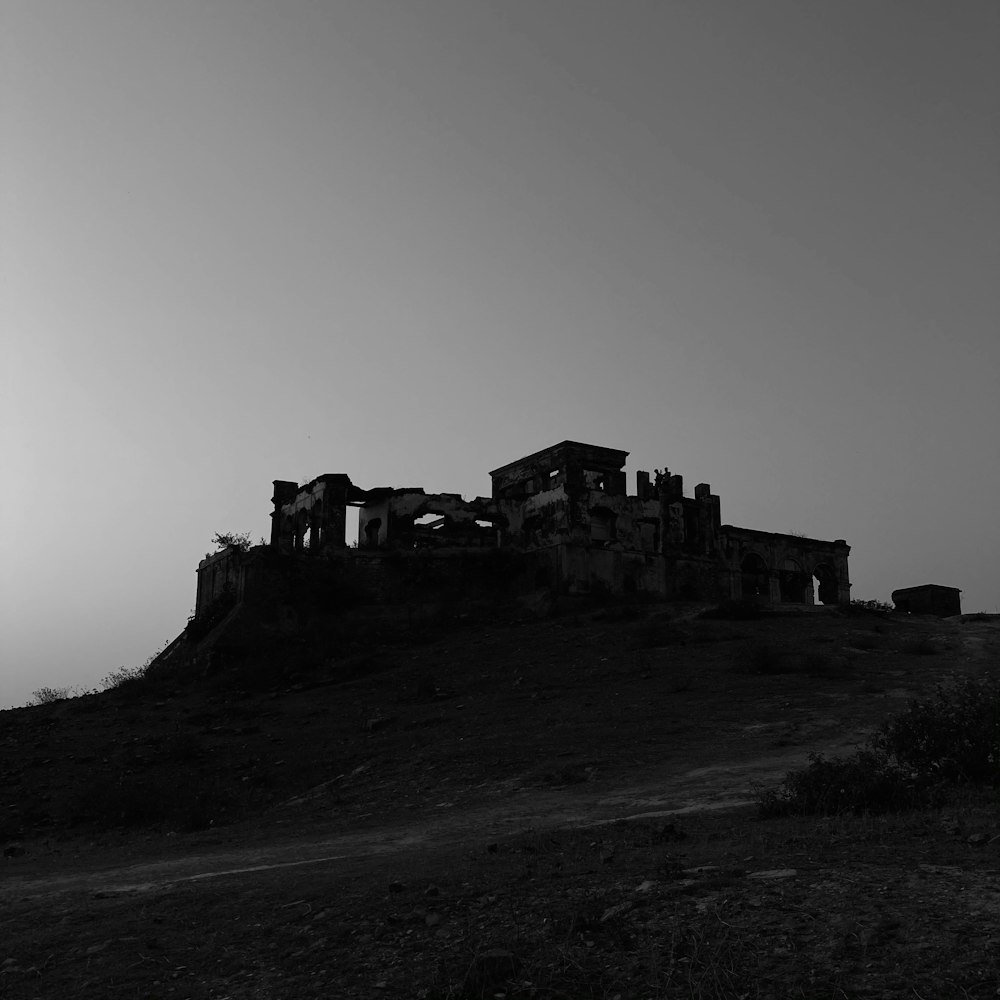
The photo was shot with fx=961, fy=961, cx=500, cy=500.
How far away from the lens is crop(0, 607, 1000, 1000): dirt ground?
15.8ft

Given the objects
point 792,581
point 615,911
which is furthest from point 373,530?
point 615,911

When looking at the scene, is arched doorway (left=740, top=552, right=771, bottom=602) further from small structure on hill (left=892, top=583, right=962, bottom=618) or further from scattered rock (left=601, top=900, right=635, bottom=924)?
scattered rock (left=601, top=900, right=635, bottom=924)

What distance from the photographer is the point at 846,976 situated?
4.32m

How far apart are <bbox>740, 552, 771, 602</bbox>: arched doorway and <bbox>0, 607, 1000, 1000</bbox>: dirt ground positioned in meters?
19.8

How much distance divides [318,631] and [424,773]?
48.6ft

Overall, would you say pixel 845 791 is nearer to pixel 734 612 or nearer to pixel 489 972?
pixel 489 972

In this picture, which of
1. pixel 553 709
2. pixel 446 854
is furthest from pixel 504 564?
pixel 446 854

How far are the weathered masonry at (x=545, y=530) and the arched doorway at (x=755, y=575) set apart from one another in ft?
12.6

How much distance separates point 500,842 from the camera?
27.2ft

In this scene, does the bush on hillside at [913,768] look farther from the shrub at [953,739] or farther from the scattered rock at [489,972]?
the scattered rock at [489,972]

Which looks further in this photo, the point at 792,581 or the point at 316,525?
the point at 792,581

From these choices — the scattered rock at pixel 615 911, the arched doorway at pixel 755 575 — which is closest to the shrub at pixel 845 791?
the scattered rock at pixel 615 911

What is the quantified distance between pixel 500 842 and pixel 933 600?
36.7 m

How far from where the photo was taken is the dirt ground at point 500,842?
189 inches
